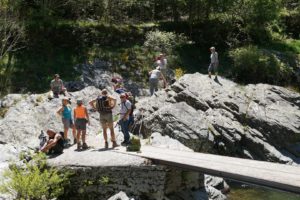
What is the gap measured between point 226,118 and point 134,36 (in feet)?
45.0

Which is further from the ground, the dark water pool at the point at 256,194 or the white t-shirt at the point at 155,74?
the white t-shirt at the point at 155,74

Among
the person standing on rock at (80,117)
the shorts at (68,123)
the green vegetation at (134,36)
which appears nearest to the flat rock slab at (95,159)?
the person standing on rock at (80,117)

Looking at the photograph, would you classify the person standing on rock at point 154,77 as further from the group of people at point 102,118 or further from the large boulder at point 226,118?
the group of people at point 102,118

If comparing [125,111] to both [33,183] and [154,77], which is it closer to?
[33,183]

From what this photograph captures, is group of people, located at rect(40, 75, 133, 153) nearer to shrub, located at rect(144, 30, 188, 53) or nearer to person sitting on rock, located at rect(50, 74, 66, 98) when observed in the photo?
person sitting on rock, located at rect(50, 74, 66, 98)

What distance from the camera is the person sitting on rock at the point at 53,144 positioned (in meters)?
16.5

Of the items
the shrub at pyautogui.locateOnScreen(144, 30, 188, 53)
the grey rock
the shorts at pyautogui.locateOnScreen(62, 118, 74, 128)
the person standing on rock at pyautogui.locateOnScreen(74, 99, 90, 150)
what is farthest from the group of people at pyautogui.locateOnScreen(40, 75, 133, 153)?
the shrub at pyautogui.locateOnScreen(144, 30, 188, 53)

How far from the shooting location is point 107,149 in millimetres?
16625

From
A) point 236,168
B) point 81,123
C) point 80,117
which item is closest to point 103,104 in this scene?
point 80,117

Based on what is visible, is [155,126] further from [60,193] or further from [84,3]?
[84,3]

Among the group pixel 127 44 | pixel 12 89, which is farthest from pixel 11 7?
pixel 127 44

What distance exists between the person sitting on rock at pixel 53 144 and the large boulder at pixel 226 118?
5.35m

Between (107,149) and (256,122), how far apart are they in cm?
1020

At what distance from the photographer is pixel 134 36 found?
35.1 m
